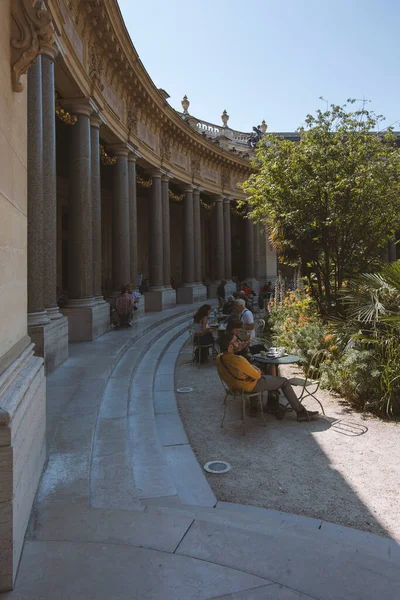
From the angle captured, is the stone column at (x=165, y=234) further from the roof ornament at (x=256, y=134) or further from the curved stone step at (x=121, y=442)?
the roof ornament at (x=256, y=134)

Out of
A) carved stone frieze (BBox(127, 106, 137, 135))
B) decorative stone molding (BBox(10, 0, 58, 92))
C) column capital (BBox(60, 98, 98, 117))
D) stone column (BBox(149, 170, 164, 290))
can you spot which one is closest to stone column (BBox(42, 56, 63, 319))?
column capital (BBox(60, 98, 98, 117))

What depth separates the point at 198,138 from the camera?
74.8ft

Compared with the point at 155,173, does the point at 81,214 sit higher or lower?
lower

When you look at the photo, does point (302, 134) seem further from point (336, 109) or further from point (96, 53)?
point (96, 53)

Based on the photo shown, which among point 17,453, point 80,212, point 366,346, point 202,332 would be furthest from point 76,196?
point 17,453

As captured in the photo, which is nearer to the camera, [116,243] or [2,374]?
[2,374]

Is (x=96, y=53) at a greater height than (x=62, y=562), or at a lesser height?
greater

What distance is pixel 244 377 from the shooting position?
583 cm

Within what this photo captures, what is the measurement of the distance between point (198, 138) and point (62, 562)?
74.7ft

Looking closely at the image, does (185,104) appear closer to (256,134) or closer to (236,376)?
(256,134)

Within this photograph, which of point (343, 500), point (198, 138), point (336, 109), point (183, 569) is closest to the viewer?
point (183, 569)

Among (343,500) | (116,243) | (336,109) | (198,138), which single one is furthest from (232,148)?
(343,500)

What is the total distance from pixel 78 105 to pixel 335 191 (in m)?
6.92

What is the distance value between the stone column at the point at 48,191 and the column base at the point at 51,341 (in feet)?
1.20
